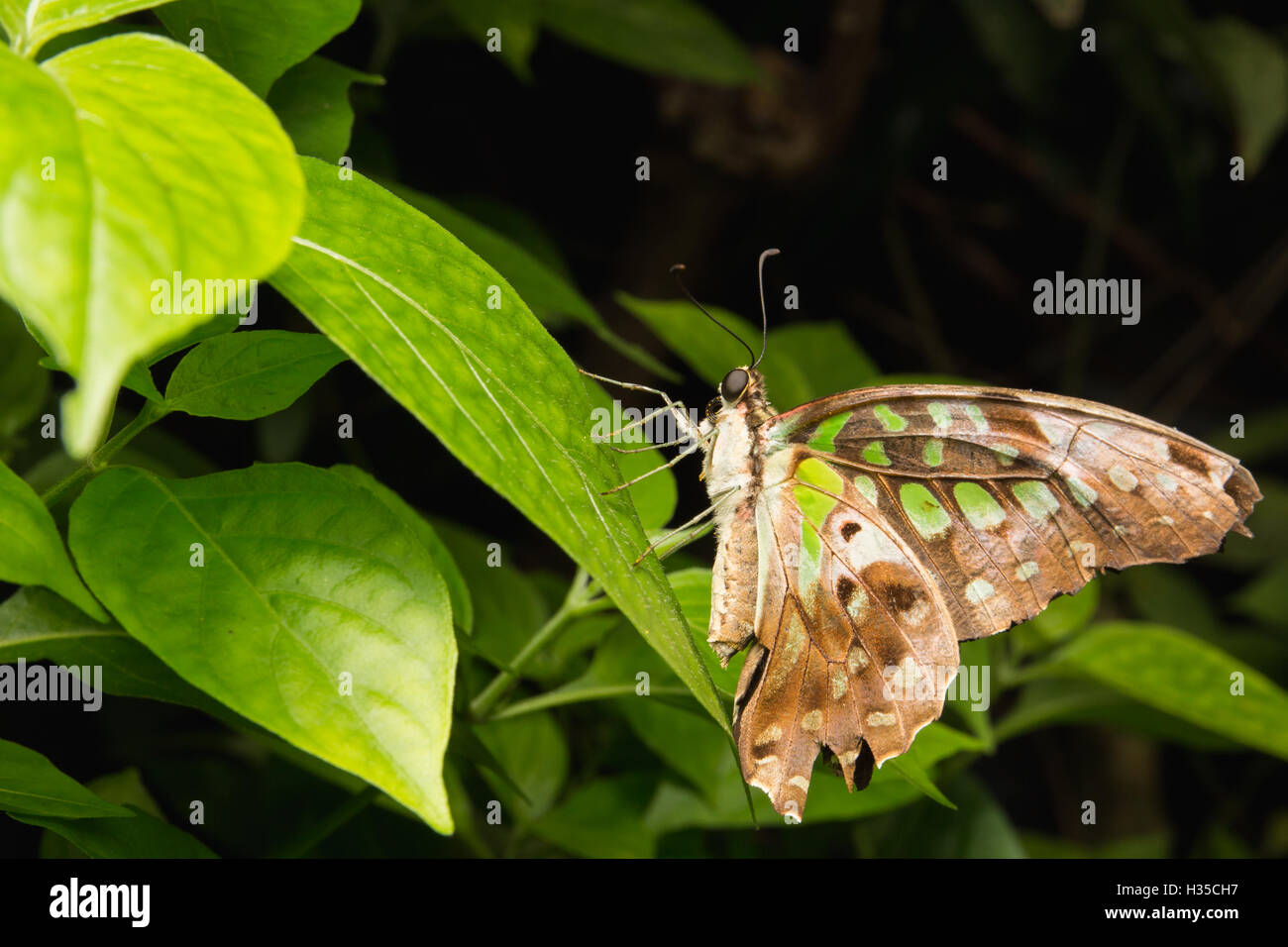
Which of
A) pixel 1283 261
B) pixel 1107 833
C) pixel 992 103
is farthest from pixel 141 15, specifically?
pixel 1283 261

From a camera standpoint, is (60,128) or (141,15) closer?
(60,128)

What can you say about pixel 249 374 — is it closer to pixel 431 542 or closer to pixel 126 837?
pixel 431 542

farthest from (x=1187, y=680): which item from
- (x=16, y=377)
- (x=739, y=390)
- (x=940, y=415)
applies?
(x=16, y=377)

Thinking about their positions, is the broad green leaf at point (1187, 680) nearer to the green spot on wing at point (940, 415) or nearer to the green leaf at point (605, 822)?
the green spot on wing at point (940, 415)

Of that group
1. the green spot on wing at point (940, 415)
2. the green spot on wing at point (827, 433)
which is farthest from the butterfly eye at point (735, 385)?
the green spot on wing at point (940, 415)

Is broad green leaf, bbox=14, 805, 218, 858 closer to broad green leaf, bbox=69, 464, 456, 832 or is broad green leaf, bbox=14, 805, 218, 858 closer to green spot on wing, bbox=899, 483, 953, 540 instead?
broad green leaf, bbox=69, 464, 456, 832
